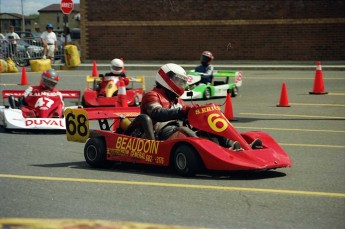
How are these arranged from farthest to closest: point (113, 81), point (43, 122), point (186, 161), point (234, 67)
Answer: point (234, 67)
point (113, 81)
point (43, 122)
point (186, 161)

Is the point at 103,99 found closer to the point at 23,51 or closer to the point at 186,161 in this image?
the point at 186,161

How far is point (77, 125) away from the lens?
35.0 feet

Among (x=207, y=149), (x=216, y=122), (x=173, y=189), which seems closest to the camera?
(x=173, y=189)

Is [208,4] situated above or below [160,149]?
above

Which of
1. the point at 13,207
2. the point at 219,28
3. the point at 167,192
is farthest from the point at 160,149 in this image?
the point at 219,28

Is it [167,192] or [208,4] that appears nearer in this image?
[167,192]

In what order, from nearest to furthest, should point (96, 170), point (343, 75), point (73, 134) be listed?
1. point (96, 170)
2. point (73, 134)
3. point (343, 75)

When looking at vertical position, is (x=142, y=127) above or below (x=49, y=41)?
below

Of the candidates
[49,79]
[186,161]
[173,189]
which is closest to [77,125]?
[186,161]

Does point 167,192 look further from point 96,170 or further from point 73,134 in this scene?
point 73,134

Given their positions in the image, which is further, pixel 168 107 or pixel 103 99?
pixel 103 99

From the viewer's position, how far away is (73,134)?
35.2ft

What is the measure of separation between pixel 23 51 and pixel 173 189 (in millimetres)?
26592

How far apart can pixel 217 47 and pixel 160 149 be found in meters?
24.6
